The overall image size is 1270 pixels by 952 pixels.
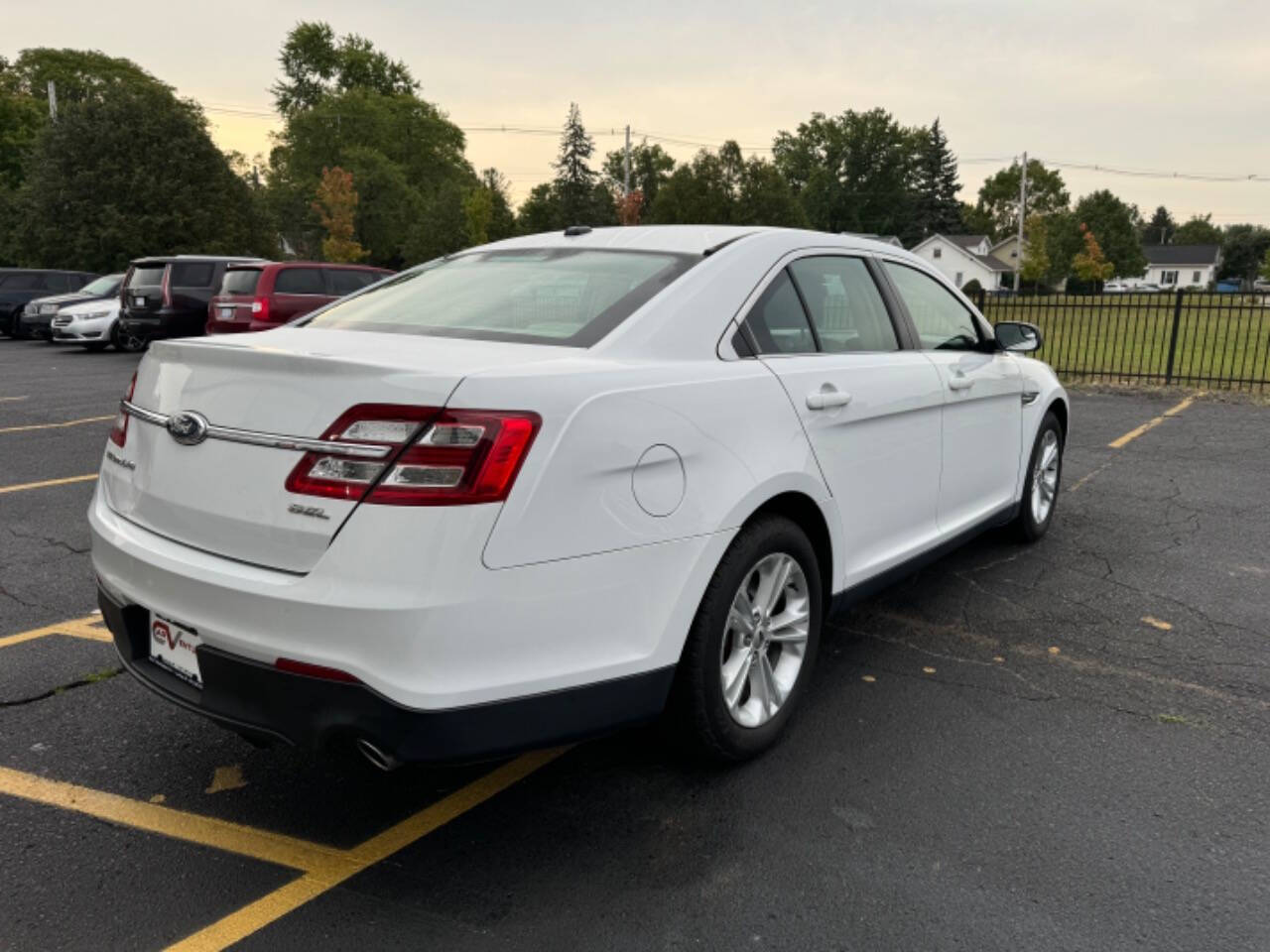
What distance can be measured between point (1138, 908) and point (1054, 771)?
657mm

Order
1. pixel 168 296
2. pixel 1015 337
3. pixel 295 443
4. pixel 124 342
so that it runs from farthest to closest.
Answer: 1. pixel 124 342
2. pixel 168 296
3. pixel 1015 337
4. pixel 295 443

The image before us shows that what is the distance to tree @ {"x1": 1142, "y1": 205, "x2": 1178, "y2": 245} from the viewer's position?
159875 mm

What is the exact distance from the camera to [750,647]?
2881 mm

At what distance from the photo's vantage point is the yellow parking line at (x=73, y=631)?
12.7ft

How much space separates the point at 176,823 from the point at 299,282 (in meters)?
12.7

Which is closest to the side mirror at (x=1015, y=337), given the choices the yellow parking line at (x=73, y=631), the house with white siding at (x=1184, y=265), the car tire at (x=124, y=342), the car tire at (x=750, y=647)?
the car tire at (x=750, y=647)

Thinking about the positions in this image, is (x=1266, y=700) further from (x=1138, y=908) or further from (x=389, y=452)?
(x=389, y=452)

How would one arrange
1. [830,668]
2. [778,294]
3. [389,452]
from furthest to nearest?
1. [830,668]
2. [778,294]
3. [389,452]

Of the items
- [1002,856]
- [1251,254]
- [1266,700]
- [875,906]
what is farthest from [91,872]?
[1251,254]

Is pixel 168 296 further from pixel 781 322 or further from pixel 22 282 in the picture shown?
pixel 781 322

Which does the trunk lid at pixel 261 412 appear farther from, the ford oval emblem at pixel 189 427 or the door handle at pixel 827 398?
the door handle at pixel 827 398

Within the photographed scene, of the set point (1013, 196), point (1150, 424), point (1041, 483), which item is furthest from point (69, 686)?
point (1013, 196)

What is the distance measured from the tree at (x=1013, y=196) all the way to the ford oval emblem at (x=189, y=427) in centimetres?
11709

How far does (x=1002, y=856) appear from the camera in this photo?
248 cm
